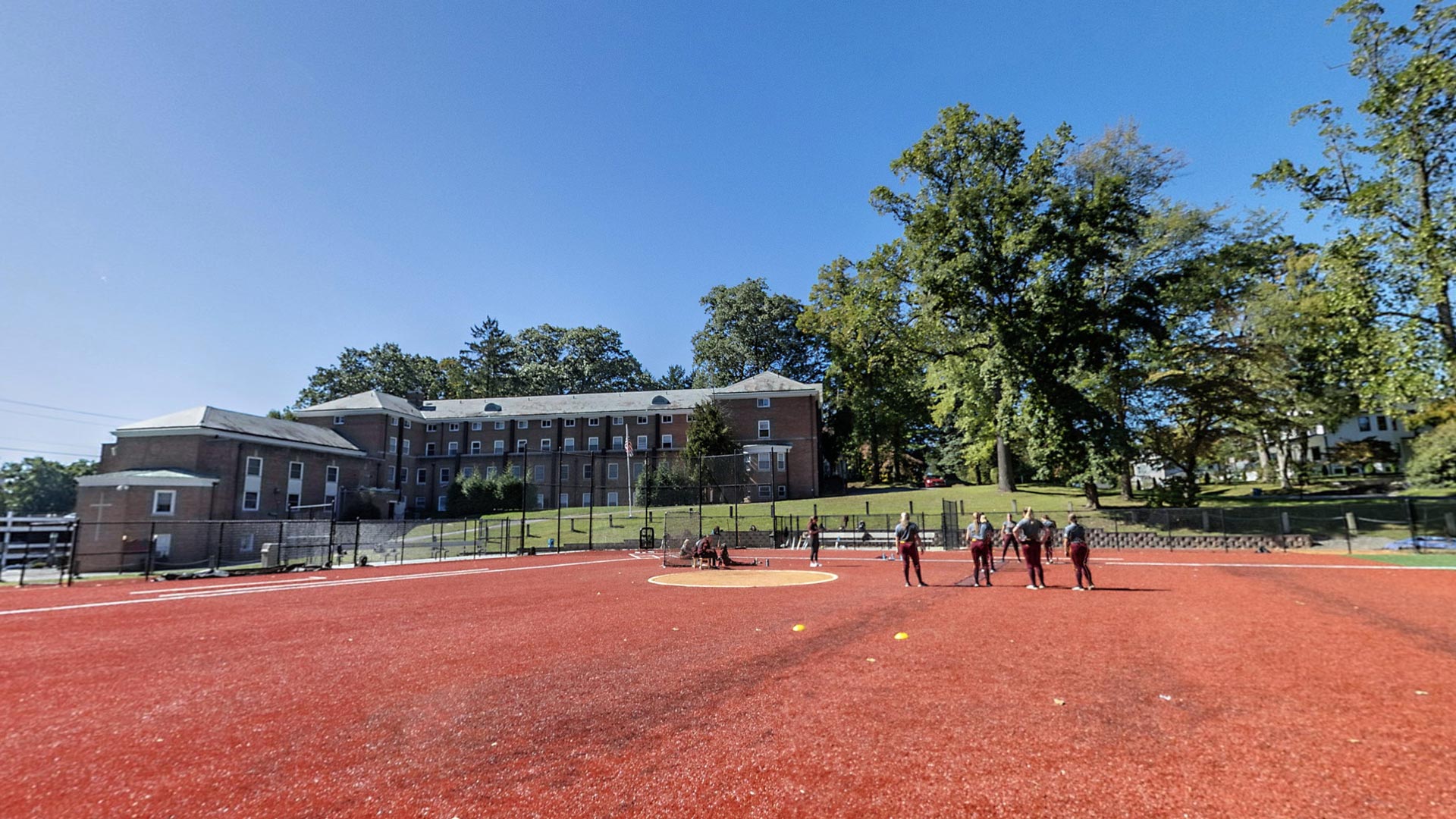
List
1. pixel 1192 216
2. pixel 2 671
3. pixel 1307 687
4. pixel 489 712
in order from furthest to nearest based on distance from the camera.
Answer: pixel 1192 216, pixel 2 671, pixel 1307 687, pixel 489 712

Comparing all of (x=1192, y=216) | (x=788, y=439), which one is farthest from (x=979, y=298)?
(x=788, y=439)

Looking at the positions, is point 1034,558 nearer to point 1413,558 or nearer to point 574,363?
point 1413,558

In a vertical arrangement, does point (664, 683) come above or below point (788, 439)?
below

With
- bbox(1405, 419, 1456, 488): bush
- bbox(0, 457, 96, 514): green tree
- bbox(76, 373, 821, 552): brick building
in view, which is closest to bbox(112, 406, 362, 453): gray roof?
bbox(76, 373, 821, 552): brick building

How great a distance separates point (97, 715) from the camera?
6031 millimetres

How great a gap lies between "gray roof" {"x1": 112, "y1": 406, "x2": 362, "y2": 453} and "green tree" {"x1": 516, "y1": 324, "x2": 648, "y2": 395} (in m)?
32.6

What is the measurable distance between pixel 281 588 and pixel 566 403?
43543 mm

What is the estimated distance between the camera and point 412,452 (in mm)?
57781

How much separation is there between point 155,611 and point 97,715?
28.2ft

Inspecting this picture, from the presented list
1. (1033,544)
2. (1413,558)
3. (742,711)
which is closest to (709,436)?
(1033,544)

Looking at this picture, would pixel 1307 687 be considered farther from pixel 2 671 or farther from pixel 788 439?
pixel 788 439

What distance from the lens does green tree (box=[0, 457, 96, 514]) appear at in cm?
7419

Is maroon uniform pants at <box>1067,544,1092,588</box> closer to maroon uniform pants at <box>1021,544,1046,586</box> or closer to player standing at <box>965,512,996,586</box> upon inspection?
maroon uniform pants at <box>1021,544,1046,586</box>

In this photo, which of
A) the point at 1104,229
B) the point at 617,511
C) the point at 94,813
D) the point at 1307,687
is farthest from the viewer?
the point at 617,511
